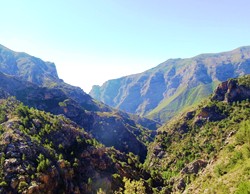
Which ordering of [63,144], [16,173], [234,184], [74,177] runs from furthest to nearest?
[63,144] → [74,177] → [16,173] → [234,184]

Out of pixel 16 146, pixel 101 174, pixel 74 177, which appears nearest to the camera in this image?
pixel 16 146

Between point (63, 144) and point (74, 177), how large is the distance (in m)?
26.7

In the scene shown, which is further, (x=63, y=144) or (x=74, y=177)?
(x=63, y=144)

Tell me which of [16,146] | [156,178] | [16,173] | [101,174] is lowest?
[156,178]

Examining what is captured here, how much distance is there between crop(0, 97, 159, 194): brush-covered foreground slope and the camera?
12519 centimetres

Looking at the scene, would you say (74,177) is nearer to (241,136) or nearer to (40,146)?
(40,146)

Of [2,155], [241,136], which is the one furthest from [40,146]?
[241,136]


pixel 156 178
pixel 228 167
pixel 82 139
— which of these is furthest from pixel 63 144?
pixel 228 167

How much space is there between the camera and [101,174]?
157250mm

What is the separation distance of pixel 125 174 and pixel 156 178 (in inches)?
1284

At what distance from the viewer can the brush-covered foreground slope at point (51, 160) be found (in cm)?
12519

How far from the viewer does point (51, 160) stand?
468 ft

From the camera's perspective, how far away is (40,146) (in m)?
148

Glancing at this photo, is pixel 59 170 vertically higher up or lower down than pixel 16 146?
lower down
